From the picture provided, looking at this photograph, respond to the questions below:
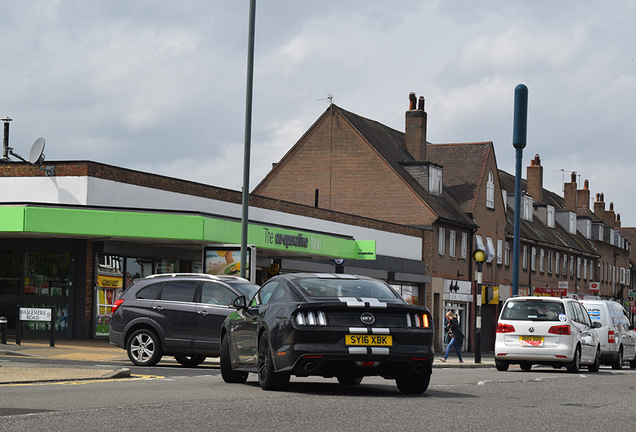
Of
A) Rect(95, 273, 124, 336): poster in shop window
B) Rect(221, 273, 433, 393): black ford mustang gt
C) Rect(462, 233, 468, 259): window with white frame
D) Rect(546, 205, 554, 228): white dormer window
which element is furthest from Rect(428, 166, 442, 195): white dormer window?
Rect(221, 273, 433, 393): black ford mustang gt

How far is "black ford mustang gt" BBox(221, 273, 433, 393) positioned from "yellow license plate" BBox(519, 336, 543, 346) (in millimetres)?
9803

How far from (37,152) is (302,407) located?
1945cm

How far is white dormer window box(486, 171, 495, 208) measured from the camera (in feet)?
178

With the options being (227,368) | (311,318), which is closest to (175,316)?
(227,368)

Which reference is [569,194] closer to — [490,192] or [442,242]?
[490,192]

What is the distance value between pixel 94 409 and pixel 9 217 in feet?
54.2

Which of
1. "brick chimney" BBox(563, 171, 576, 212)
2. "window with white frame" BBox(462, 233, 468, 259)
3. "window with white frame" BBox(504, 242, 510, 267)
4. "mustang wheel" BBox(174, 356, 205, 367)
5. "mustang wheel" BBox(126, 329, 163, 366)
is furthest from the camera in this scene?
"brick chimney" BBox(563, 171, 576, 212)

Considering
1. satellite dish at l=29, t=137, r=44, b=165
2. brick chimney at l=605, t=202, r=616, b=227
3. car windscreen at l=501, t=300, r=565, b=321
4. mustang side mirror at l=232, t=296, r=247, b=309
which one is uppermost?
Answer: brick chimney at l=605, t=202, r=616, b=227

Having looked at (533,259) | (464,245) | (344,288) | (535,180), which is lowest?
(344,288)

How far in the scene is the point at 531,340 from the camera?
69.7 feet

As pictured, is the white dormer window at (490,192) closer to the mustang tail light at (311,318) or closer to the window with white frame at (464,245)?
the window with white frame at (464,245)

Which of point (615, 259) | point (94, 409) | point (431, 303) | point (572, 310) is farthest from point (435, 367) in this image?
point (615, 259)

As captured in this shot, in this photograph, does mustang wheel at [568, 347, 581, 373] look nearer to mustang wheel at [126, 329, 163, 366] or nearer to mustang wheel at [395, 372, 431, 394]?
mustang wheel at [126, 329, 163, 366]

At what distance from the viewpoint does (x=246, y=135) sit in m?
23.0
